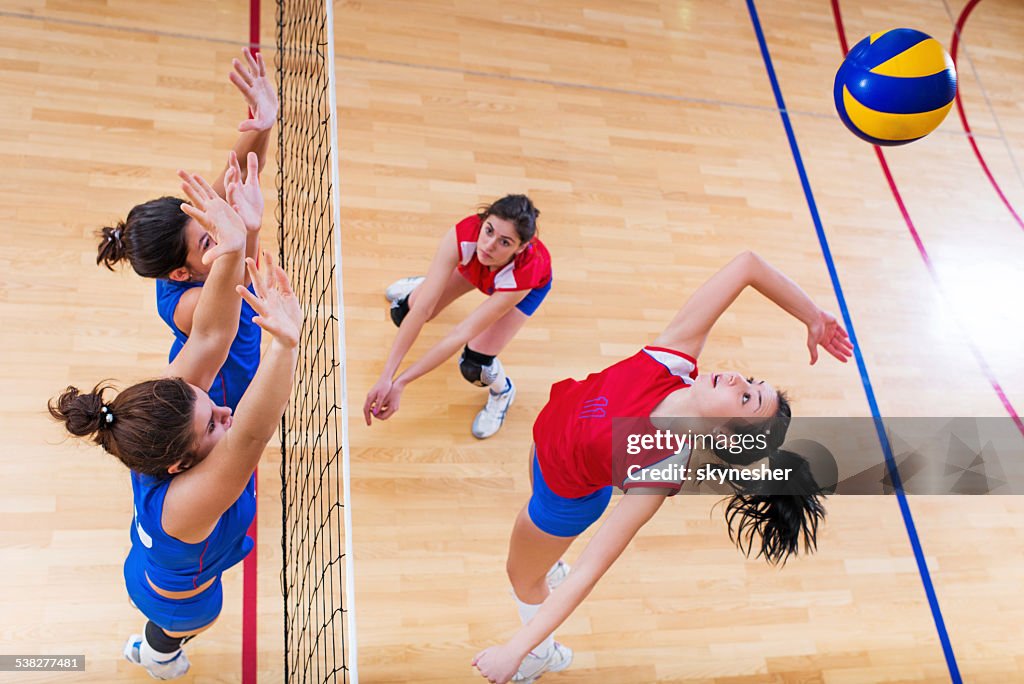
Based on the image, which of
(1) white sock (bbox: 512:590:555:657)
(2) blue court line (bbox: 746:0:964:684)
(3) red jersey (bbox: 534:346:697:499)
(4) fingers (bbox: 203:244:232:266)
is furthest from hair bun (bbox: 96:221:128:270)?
(2) blue court line (bbox: 746:0:964:684)

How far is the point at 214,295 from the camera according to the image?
92.0 inches

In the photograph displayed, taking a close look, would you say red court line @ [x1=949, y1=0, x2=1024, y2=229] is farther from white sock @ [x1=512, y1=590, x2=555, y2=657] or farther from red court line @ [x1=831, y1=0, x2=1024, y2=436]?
white sock @ [x1=512, y1=590, x2=555, y2=657]

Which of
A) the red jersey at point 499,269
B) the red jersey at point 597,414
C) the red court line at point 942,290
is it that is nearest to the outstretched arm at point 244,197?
the red jersey at point 499,269

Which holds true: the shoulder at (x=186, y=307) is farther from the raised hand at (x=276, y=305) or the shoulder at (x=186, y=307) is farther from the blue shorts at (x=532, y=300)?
the blue shorts at (x=532, y=300)

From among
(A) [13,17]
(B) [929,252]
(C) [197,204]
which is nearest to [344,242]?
(C) [197,204]

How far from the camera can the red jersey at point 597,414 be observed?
2428mm

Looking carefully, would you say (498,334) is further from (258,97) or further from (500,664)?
(500,664)

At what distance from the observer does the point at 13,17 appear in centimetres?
428

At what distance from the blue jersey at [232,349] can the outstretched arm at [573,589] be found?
3.67ft

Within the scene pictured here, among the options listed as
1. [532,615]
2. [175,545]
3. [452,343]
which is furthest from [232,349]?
[532,615]

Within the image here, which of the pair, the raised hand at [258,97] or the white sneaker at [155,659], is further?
the raised hand at [258,97]

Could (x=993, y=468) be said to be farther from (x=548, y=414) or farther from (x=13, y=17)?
(x=13, y=17)

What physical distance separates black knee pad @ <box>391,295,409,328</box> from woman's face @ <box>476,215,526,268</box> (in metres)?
0.57

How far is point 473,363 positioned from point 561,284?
0.85 m
